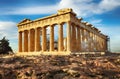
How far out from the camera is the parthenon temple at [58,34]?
47.1 metres

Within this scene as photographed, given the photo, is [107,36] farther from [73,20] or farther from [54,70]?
[54,70]

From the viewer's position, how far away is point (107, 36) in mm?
103750

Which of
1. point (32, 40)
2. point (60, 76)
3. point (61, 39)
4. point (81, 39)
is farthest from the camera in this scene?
point (32, 40)

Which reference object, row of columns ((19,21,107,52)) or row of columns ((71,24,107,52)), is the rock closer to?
row of columns ((19,21,107,52))

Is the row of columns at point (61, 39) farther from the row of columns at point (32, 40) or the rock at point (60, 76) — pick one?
the rock at point (60, 76)

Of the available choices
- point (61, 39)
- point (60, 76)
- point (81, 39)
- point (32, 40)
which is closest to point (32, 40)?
point (32, 40)

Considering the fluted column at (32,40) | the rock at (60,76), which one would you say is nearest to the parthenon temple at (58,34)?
the fluted column at (32,40)

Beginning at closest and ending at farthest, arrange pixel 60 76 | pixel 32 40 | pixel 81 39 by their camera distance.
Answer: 1. pixel 60 76
2. pixel 81 39
3. pixel 32 40

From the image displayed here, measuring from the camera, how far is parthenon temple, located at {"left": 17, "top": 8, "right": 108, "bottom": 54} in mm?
47094

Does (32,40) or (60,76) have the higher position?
(32,40)

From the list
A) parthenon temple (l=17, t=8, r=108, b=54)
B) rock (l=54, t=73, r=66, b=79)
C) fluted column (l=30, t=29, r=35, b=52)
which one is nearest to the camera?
rock (l=54, t=73, r=66, b=79)

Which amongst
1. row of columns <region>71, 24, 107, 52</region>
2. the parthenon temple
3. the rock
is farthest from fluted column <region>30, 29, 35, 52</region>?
the rock

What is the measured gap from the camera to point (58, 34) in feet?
162

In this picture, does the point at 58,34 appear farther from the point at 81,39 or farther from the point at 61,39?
the point at 81,39
